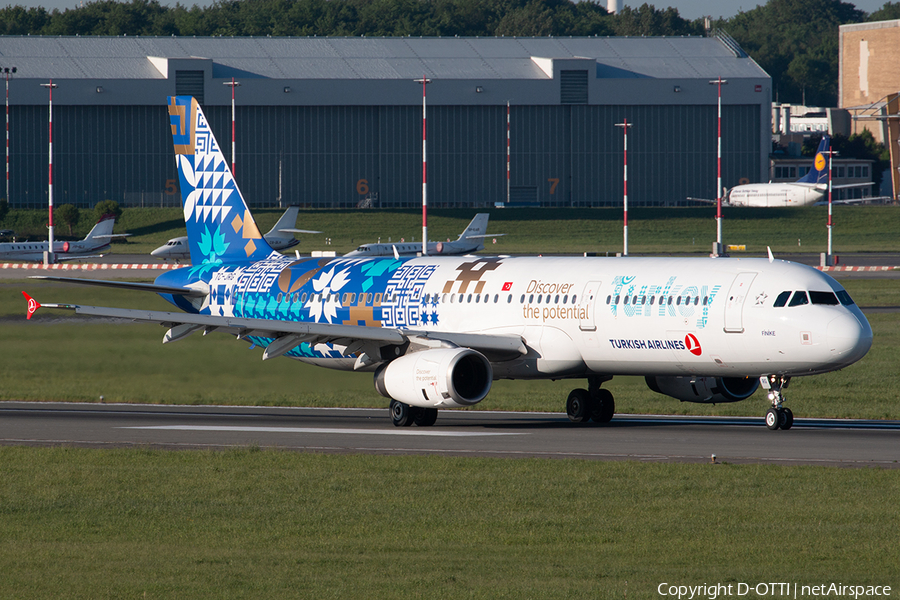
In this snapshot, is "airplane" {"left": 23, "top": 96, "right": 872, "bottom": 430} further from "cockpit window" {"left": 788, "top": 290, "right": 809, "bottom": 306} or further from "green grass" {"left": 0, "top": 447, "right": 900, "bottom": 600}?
"green grass" {"left": 0, "top": 447, "right": 900, "bottom": 600}

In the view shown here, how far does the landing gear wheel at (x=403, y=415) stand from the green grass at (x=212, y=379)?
6.79ft

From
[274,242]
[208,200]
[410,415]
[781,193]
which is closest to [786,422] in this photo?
[410,415]

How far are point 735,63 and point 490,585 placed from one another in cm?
13411

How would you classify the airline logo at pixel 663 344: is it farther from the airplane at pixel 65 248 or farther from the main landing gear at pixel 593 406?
the airplane at pixel 65 248

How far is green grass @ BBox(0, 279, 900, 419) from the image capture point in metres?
32.4

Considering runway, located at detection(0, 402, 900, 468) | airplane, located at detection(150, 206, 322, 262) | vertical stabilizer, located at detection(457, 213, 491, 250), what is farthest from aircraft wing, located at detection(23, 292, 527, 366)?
vertical stabilizer, located at detection(457, 213, 491, 250)

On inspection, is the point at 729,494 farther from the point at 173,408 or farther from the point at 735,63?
the point at 735,63

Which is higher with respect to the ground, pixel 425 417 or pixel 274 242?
pixel 274 242

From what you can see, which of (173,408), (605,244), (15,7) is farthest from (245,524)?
(15,7)

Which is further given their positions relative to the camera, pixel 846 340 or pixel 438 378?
pixel 438 378

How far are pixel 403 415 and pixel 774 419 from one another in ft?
27.2

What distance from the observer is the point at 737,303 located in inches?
1046

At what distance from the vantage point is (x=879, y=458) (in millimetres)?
22828

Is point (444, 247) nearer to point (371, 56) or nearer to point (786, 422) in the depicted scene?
point (371, 56)
